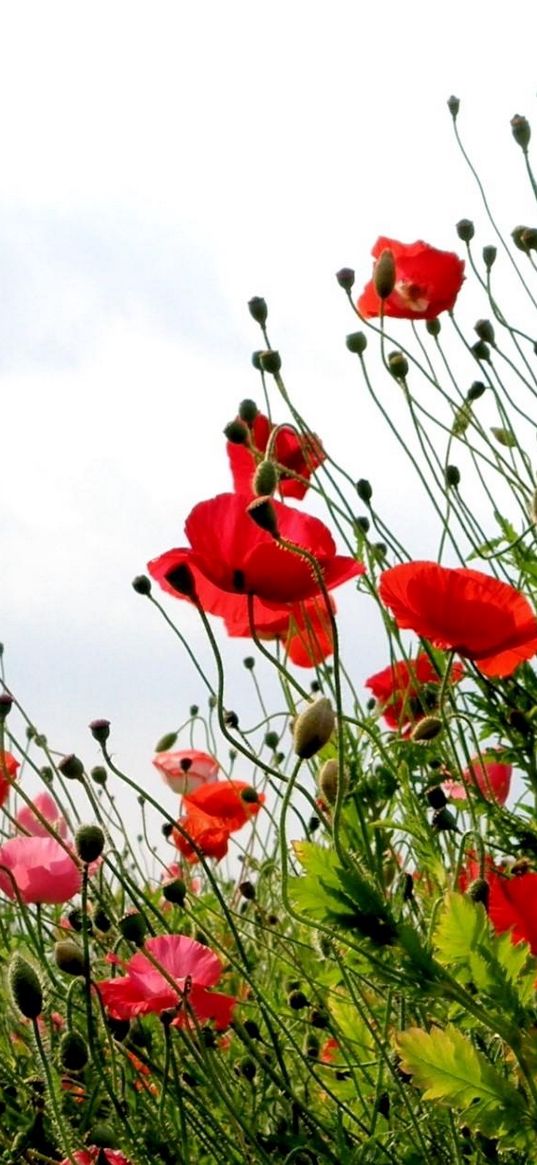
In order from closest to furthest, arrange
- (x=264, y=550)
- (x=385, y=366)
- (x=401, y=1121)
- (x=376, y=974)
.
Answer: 1. (x=376, y=974)
2. (x=264, y=550)
3. (x=401, y=1121)
4. (x=385, y=366)

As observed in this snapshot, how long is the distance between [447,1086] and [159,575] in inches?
32.9

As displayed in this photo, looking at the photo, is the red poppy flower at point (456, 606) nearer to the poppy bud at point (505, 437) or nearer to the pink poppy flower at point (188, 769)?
the poppy bud at point (505, 437)

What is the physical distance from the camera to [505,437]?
272 centimetres

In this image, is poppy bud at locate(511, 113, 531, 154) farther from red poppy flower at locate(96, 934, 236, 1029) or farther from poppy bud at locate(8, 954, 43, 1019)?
poppy bud at locate(8, 954, 43, 1019)

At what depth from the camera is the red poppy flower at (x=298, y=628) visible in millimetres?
2014

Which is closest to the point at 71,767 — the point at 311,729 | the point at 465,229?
the point at 311,729

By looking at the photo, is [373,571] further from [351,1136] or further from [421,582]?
[351,1136]

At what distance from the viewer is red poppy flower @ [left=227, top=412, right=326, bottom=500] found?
220 centimetres

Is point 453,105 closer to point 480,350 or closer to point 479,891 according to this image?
point 480,350

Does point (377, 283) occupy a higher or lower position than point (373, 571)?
higher

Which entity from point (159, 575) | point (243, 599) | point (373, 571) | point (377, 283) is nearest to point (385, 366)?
point (377, 283)

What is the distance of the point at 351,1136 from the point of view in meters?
1.95

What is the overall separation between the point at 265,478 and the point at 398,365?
939mm

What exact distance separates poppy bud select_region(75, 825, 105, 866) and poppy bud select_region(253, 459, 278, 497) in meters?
0.44
